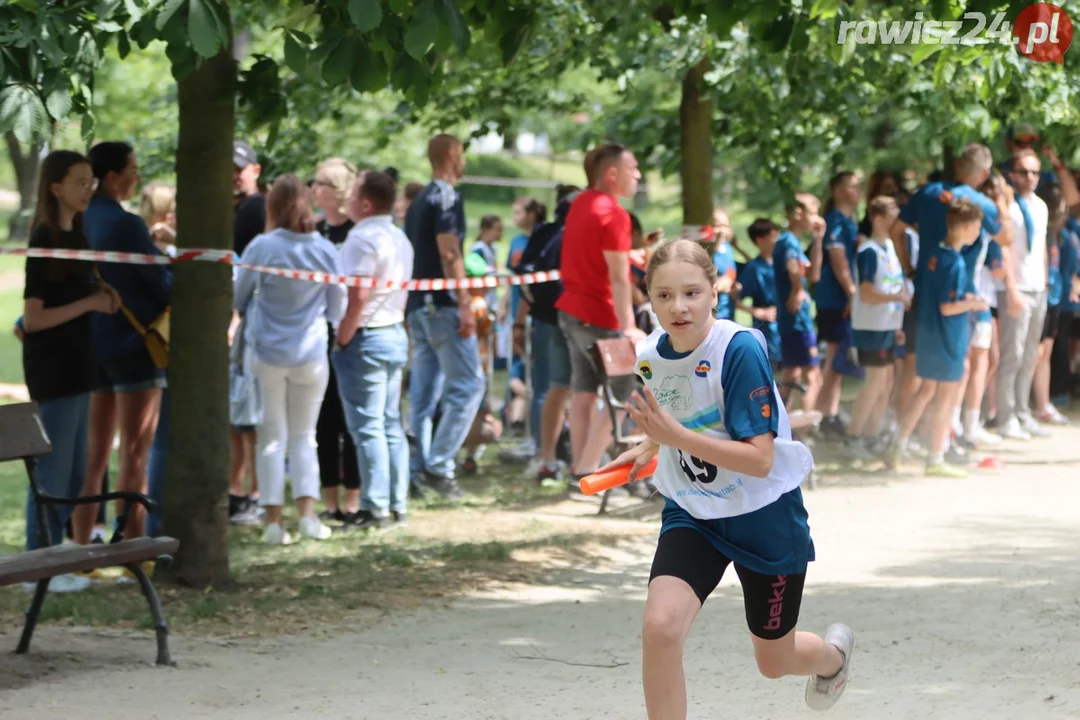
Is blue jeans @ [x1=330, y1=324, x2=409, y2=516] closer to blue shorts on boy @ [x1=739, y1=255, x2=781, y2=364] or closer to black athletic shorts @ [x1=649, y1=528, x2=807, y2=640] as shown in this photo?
blue shorts on boy @ [x1=739, y1=255, x2=781, y2=364]

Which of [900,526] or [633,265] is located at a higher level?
[633,265]

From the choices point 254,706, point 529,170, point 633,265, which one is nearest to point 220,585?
point 254,706

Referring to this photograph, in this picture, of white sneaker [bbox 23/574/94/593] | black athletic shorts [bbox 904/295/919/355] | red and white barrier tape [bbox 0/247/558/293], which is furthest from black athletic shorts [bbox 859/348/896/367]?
white sneaker [bbox 23/574/94/593]

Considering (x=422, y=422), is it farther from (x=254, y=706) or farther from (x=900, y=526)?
(x=254, y=706)

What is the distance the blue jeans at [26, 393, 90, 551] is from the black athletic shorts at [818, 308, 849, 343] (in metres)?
6.51

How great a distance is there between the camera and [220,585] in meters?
7.43

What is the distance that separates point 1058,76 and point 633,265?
325 cm

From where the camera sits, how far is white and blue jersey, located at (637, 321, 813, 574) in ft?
14.3

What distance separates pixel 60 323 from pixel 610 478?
12.3 feet

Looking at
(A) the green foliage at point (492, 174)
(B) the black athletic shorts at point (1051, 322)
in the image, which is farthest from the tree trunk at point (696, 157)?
(A) the green foliage at point (492, 174)

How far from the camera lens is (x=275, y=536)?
8.66 m

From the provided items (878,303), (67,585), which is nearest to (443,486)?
(67,585)

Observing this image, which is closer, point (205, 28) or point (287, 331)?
point (205, 28)

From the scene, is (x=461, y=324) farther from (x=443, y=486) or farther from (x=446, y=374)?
(x=443, y=486)
